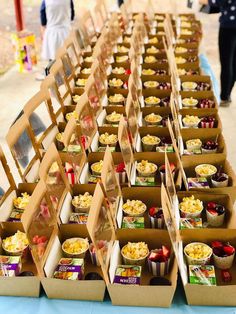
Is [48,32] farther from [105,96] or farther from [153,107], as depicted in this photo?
[153,107]

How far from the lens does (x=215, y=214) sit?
2.43 meters

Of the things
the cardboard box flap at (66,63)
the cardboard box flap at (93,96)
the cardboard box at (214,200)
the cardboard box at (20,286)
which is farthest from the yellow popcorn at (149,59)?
the cardboard box at (20,286)

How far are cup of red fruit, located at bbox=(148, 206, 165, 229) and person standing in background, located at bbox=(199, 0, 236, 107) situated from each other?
10.8 feet

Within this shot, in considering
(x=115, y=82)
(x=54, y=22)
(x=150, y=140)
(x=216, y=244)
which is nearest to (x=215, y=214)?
(x=216, y=244)

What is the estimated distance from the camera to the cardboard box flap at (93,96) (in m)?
3.48

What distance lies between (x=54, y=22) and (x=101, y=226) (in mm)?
4510

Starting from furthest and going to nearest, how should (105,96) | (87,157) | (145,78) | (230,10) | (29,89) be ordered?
(29,89) → (230,10) → (145,78) → (105,96) → (87,157)

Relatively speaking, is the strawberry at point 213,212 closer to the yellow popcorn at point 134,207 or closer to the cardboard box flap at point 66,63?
the yellow popcorn at point 134,207

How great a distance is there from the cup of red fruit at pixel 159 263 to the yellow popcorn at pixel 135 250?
0.05m

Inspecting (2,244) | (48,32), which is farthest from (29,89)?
(2,244)

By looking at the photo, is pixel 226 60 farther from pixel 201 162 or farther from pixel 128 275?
pixel 128 275

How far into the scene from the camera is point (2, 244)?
2.30m

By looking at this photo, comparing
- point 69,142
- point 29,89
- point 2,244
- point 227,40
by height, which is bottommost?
point 29,89

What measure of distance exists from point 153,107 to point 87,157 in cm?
90
